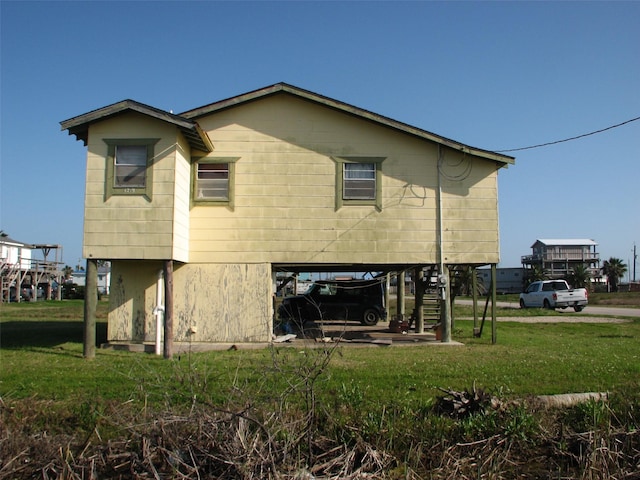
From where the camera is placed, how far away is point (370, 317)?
2189cm

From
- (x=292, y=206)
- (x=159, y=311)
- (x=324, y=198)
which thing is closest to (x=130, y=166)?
(x=159, y=311)

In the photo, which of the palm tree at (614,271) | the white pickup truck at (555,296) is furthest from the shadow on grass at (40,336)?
the palm tree at (614,271)

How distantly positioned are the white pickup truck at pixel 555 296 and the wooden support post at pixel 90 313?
2794cm

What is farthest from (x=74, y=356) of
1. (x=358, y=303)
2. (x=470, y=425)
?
(x=358, y=303)

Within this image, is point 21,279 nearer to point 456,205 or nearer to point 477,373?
point 456,205

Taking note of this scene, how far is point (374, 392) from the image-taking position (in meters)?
7.94

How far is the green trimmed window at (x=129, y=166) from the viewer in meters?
12.5

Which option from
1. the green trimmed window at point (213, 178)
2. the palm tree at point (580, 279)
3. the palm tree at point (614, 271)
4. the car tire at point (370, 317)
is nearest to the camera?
the green trimmed window at point (213, 178)

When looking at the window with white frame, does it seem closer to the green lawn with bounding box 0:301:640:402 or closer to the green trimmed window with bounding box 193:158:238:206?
the green trimmed window with bounding box 193:158:238:206

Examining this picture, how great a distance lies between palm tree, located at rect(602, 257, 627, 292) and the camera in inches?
3135

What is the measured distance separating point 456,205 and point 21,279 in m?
40.1

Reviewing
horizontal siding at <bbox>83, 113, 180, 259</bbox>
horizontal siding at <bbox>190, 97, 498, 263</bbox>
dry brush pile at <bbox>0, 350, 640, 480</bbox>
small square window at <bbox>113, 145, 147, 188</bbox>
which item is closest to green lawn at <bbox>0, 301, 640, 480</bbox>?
dry brush pile at <bbox>0, 350, 640, 480</bbox>

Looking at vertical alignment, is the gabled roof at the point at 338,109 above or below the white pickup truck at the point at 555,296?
above

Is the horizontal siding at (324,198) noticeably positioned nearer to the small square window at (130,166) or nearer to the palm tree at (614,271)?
the small square window at (130,166)
